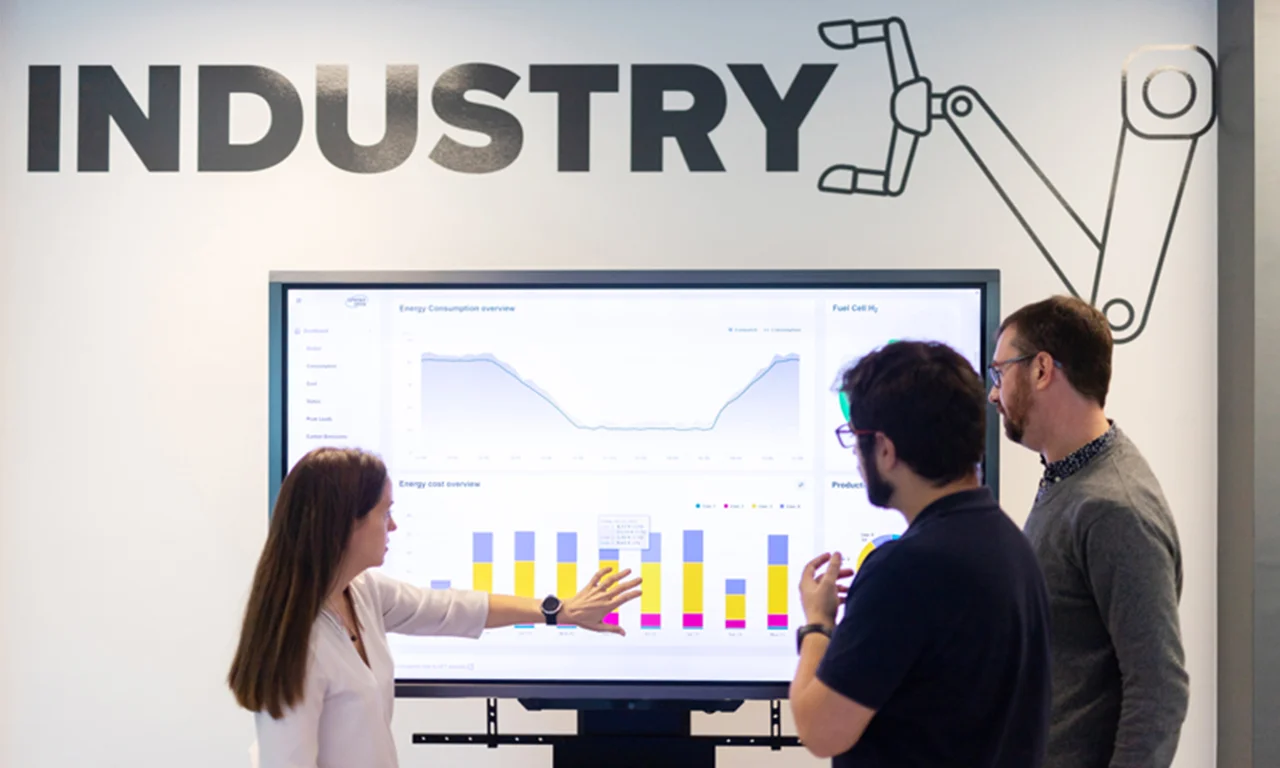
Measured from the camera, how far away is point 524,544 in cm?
251

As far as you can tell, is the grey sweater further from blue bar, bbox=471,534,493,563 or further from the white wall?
blue bar, bbox=471,534,493,563

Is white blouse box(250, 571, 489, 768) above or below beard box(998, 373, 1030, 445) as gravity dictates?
below

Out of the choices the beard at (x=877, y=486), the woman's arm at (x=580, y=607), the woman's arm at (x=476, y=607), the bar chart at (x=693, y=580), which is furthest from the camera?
the bar chart at (x=693, y=580)

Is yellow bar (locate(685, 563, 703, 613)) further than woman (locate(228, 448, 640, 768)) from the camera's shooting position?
Yes

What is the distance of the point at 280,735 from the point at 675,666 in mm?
973

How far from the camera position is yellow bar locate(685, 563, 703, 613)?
8.14ft

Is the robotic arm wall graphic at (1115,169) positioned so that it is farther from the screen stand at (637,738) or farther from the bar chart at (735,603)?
the screen stand at (637,738)

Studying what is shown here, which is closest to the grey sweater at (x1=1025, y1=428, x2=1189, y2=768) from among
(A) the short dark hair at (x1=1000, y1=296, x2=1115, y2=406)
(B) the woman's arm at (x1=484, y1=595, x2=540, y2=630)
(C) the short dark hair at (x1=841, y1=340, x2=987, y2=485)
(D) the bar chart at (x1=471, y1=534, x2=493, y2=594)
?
(A) the short dark hair at (x1=1000, y1=296, x2=1115, y2=406)

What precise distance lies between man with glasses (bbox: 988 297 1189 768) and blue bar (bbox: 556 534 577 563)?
1030 millimetres

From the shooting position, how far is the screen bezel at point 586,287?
8.06 ft

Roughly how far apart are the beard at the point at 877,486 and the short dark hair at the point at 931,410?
63mm

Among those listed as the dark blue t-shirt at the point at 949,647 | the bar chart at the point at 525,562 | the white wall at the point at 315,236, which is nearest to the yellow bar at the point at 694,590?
the bar chart at the point at 525,562

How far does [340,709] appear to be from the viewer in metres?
1.92

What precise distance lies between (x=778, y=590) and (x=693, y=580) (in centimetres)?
21
